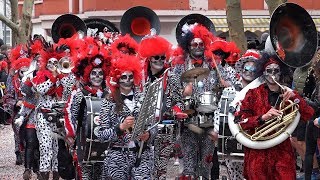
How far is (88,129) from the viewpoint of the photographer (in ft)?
31.3

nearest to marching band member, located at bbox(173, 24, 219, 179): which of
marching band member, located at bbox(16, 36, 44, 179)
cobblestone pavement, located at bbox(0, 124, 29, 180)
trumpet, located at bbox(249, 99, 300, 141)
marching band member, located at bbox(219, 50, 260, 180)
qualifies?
marching band member, located at bbox(219, 50, 260, 180)

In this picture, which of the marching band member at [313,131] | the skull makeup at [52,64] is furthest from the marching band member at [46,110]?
the marching band member at [313,131]

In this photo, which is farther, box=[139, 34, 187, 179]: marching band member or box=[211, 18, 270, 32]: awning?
box=[211, 18, 270, 32]: awning

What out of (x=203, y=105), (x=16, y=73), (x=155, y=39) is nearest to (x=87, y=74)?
(x=155, y=39)

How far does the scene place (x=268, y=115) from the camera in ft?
28.4

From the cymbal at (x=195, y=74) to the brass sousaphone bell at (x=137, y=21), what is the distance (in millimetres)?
3113

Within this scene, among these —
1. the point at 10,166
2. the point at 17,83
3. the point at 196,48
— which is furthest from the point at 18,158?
the point at 196,48

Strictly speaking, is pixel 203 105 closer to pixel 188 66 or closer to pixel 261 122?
pixel 188 66

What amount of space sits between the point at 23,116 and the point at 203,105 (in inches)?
122

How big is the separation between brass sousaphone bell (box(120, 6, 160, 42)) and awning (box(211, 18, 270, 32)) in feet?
54.9

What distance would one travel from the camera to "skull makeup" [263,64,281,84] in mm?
8938

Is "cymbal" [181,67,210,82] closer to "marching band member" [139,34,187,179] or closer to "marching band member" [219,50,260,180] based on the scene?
"marching band member" [139,34,187,179]

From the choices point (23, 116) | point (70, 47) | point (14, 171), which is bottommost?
point (14, 171)

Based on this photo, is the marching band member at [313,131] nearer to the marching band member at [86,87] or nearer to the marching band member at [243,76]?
the marching band member at [243,76]
